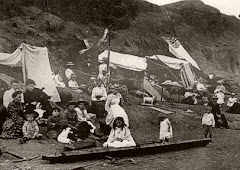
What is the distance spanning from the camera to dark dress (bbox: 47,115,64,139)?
8.77 meters

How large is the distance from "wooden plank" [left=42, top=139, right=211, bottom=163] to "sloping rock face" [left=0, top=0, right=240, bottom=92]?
11.8 metres

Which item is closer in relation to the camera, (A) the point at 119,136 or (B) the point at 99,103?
(A) the point at 119,136

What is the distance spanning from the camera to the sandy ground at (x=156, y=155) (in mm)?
6645

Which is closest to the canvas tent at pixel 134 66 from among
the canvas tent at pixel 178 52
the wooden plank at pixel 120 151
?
the canvas tent at pixel 178 52

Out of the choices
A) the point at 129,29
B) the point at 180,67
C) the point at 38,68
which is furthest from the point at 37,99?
the point at 129,29

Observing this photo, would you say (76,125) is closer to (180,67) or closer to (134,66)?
(134,66)

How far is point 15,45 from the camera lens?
19.4 meters

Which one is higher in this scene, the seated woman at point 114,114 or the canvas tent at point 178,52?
the canvas tent at point 178,52

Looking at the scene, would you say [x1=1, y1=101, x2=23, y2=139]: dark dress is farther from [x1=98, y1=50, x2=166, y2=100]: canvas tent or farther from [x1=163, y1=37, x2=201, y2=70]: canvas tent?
[x1=163, y1=37, x2=201, y2=70]: canvas tent

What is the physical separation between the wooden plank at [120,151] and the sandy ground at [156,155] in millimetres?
141

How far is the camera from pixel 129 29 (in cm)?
2942

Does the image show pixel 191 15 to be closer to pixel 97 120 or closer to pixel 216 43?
pixel 216 43

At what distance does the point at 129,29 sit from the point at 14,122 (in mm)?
21961

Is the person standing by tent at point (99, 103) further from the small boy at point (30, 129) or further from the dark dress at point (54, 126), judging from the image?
the small boy at point (30, 129)
